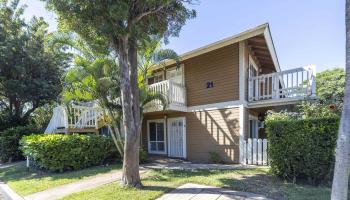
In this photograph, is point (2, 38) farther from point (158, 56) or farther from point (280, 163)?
point (280, 163)

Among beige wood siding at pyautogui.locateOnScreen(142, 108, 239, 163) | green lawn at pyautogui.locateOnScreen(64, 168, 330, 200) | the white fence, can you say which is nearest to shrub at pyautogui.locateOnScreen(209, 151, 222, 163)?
beige wood siding at pyautogui.locateOnScreen(142, 108, 239, 163)

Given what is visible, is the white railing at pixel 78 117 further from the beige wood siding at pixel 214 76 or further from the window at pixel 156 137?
the beige wood siding at pixel 214 76

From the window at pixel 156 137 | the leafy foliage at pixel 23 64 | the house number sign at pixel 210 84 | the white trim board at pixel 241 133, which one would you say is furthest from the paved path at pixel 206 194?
the leafy foliage at pixel 23 64

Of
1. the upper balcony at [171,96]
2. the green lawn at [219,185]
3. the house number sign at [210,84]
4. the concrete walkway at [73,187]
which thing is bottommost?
the concrete walkway at [73,187]

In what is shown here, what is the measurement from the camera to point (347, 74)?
12.3 feet

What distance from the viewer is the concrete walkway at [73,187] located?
6.62m

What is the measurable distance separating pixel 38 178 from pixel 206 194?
6.71 meters

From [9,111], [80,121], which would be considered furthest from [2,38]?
[80,121]

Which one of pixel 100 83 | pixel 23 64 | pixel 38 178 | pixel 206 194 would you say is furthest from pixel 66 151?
pixel 23 64

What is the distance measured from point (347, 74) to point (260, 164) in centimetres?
665

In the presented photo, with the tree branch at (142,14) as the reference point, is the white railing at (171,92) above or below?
below

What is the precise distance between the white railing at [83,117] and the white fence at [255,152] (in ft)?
24.4

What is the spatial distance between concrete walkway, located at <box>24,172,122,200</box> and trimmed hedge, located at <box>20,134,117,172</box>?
216cm

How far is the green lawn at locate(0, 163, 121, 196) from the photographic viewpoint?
7.64 meters
